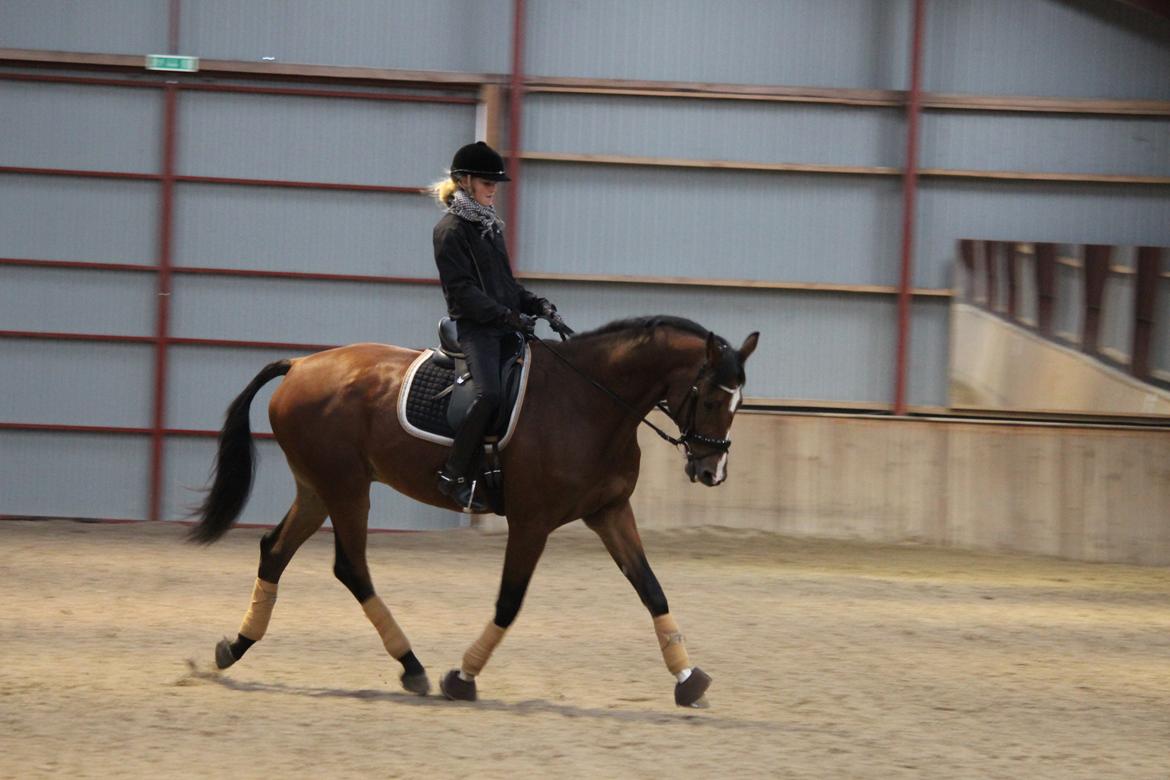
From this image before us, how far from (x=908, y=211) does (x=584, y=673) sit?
738cm

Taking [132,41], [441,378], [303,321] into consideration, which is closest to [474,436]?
[441,378]

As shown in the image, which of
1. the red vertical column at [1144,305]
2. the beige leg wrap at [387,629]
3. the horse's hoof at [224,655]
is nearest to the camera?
the beige leg wrap at [387,629]

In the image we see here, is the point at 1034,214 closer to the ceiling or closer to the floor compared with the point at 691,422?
closer to the ceiling

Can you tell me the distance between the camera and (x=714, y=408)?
5.55 m

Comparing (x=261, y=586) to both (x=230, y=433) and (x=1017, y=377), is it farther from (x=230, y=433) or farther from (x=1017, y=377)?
(x=1017, y=377)

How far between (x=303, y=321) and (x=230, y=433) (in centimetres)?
609

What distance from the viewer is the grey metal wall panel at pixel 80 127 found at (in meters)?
12.5

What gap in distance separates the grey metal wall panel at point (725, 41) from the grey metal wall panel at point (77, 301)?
416cm

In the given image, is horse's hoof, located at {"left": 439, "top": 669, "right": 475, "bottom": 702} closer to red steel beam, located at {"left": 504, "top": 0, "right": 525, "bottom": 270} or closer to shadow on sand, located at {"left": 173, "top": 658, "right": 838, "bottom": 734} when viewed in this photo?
shadow on sand, located at {"left": 173, "top": 658, "right": 838, "bottom": 734}

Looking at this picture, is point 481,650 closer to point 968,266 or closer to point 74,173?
point 968,266

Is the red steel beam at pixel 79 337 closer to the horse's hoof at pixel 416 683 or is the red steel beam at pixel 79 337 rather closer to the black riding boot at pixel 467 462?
the black riding boot at pixel 467 462

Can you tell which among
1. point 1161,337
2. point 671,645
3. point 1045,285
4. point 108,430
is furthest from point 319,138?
point 671,645

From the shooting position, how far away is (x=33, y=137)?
1248cm

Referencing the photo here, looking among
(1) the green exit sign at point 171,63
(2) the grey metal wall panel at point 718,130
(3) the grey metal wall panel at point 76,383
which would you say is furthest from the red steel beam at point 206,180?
(3) the grey metal wall panel at point 76,383
